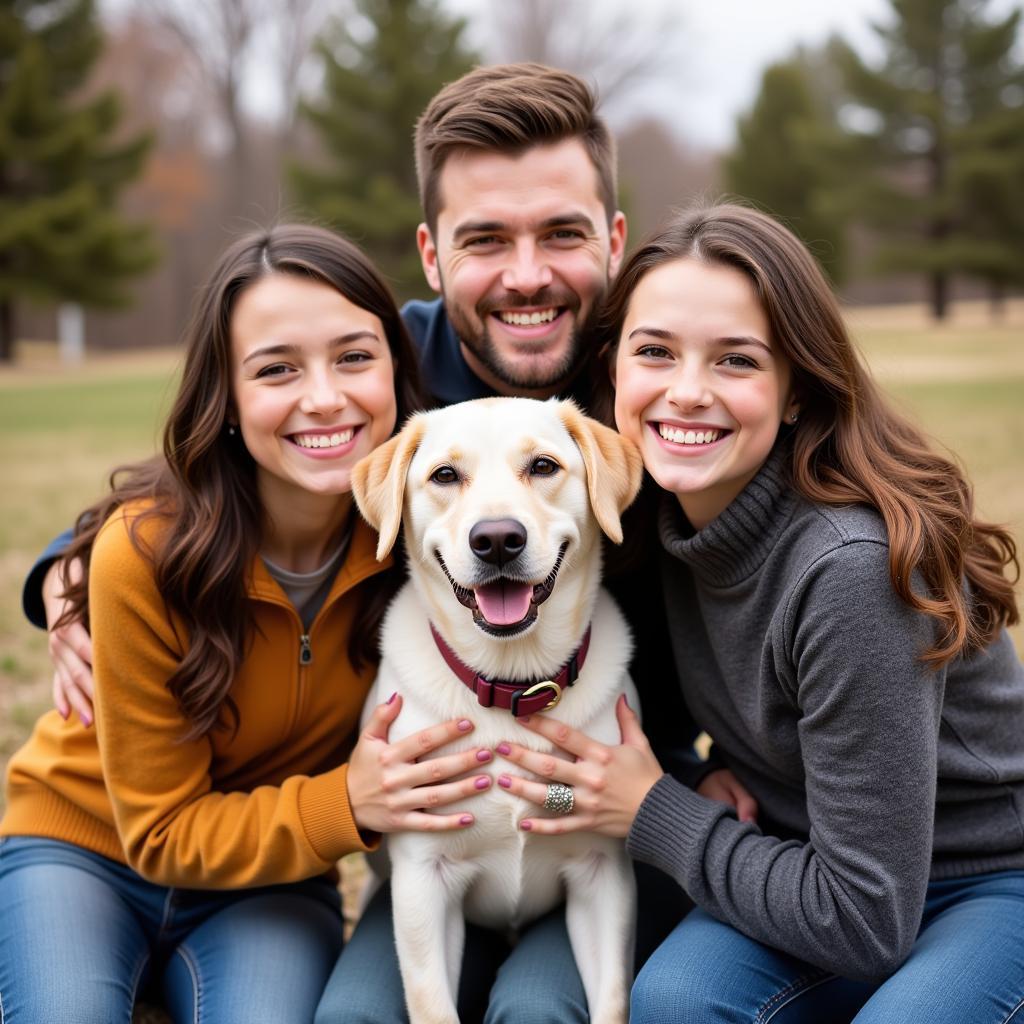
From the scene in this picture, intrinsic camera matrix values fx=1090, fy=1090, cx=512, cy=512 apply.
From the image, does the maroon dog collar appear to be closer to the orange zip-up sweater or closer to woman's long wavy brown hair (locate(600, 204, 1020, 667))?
the orange zip-up sweater

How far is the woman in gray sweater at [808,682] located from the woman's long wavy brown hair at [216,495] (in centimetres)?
71

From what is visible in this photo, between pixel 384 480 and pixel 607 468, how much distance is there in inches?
22.0

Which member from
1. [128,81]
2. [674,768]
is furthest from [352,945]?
[128,81]

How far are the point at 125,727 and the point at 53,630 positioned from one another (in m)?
0.52

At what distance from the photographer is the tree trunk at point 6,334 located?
95.8 feet

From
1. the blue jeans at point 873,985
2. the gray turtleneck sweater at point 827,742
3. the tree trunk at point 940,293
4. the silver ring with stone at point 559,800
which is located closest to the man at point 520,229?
the gray turtleneck sweater at point 827,742

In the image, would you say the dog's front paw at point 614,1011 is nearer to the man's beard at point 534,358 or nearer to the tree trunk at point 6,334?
the man's beard at point 534,358

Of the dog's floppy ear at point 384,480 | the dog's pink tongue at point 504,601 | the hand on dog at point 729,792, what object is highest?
the dog's floppy ear at point 384,480

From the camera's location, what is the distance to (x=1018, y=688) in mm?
2729

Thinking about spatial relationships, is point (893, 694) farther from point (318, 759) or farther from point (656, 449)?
point (318, 759)

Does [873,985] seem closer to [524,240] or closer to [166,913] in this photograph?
[166,913]

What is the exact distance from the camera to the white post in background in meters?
31.2

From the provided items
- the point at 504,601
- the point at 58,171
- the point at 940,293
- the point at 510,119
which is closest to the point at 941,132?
the point at 940,293

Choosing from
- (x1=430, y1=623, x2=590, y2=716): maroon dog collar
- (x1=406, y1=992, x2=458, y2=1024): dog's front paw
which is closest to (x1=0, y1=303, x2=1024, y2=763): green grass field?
(x1=430, y1=623, x2=590, y2=716): maroon dog collar
